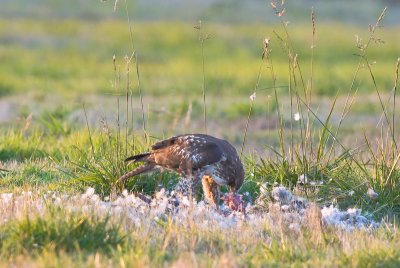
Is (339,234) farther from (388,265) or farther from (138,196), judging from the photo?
(138,196)

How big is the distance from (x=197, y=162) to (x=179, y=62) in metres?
17.4

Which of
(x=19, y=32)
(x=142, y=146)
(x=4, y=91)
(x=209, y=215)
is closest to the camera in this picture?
(x=209, y=215)

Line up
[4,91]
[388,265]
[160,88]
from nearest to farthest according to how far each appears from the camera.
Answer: [388,265] → [4,91] → [160,88]

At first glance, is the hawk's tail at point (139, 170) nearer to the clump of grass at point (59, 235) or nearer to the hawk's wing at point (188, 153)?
the hawk's wing at point (188, 153)

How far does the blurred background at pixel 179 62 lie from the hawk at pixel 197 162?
3552 millimetres

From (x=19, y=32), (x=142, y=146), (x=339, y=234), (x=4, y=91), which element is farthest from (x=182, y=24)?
(x=339, y=234)

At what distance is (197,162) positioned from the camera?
25.9 ft

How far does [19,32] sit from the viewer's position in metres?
26.1

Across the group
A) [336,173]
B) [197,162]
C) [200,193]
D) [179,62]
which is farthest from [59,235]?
[179,62]

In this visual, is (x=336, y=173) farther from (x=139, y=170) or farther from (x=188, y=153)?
(x=139, y=170)

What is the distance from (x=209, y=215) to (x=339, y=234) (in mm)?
1084

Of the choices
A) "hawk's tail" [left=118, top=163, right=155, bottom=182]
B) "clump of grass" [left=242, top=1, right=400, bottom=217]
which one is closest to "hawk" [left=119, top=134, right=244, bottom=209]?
"hawk's tail" [left=118, top=163, right=155, bottom=182]

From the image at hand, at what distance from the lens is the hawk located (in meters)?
7.87

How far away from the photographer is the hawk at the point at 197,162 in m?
7.87
